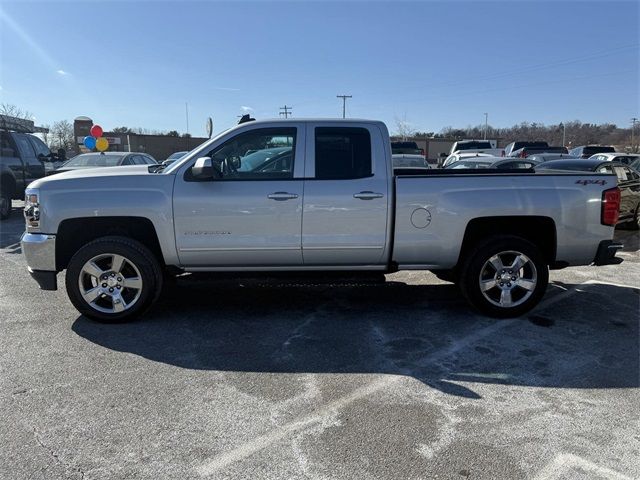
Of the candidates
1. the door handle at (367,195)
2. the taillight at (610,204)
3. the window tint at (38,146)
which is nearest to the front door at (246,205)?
the door handle at (367,195)

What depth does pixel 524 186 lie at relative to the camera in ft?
16.1

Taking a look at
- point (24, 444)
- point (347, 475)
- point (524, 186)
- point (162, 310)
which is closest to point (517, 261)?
point (524, 186)

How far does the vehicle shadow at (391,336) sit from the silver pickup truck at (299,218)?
410 mm

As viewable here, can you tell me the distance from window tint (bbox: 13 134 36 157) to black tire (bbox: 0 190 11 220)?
118 cm

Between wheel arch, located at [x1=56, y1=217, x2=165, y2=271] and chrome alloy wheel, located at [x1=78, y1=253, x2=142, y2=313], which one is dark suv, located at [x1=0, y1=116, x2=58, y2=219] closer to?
wheel arch, located at [x1=56, y1=217, x2=165, y2=271]

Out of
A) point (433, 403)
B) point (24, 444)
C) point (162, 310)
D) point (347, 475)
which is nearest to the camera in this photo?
point (347, 475)

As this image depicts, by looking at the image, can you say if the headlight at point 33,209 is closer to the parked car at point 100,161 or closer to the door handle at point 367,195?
the door handle at point 367,195

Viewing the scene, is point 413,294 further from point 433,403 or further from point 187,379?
point 187,379

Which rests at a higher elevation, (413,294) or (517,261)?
(517,261)

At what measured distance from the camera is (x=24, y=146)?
1263cm

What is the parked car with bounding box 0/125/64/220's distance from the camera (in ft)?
39.0

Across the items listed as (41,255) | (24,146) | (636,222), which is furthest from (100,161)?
(636,222)

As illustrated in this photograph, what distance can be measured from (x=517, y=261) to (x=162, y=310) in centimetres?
378

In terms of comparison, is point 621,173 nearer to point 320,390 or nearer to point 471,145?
point 320,390
